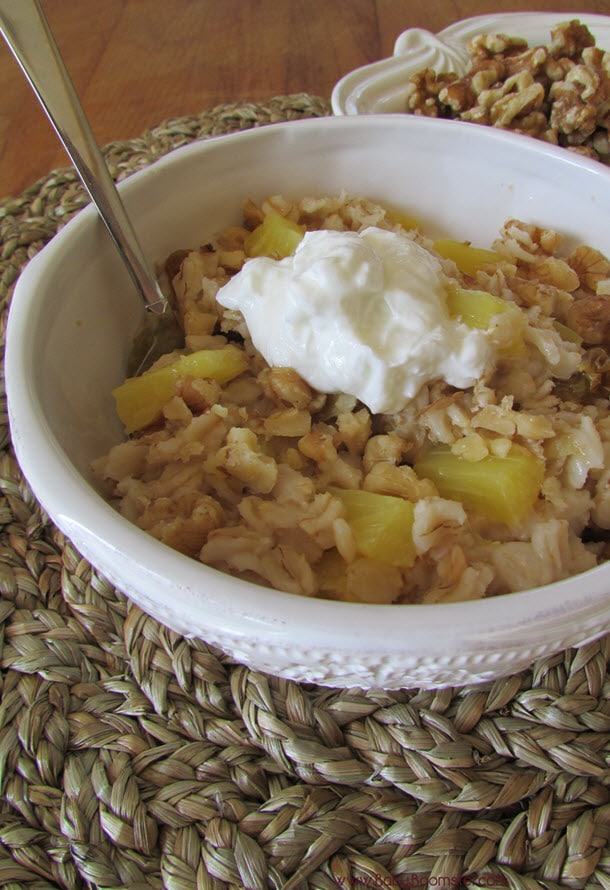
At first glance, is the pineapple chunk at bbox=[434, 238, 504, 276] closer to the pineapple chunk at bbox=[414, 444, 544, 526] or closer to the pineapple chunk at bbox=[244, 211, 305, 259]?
the pineapple chunk at bbox=[244, 211, 305, 259]

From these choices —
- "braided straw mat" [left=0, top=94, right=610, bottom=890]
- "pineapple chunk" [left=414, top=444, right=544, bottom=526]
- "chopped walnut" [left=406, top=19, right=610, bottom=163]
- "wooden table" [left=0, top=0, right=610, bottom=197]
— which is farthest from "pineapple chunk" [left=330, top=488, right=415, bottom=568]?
"wooden table" [left=0, top=0, right=610, bottom=197]

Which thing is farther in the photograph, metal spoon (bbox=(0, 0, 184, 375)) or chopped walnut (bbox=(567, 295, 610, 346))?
chopped walnut (bbox=(567, 295, 610, 346))

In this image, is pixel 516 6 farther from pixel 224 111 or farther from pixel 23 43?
pixel 23 43

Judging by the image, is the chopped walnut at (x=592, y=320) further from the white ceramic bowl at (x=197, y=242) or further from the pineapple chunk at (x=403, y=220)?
the pineapple chunk at (x=403, y=220)

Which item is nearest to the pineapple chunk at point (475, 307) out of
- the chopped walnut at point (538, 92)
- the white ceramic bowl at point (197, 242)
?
the white ceramic bowl at point (197, 242)

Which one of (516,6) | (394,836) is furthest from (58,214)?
(516,6)

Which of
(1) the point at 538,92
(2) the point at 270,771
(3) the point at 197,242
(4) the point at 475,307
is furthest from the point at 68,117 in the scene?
(1) the point at 538,92
